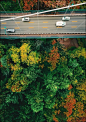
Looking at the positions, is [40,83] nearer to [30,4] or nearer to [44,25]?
[44,25]

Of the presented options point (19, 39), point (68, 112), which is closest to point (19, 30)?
point (19, 39)

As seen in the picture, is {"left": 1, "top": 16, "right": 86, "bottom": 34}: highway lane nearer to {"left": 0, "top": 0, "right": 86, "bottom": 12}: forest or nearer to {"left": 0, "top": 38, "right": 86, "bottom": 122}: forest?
{"left": 0, "top": 0, "right": 86, "bottom": 12}: forest

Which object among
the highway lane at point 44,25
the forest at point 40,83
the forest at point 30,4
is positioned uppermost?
the forest at point 30,4

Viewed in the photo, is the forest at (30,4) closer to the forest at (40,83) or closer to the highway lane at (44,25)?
the highway lane at (44,25)

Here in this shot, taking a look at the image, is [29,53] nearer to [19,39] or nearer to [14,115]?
[19,39]

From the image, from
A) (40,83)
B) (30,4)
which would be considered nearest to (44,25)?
(30,4)

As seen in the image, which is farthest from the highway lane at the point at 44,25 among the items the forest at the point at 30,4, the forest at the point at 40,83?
the forest at the point at 40,83
